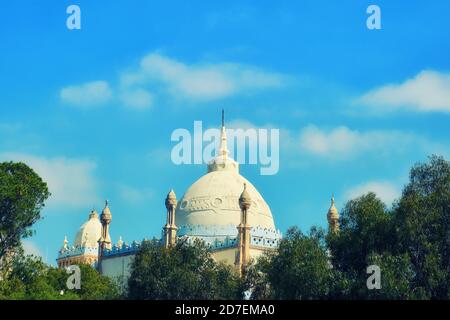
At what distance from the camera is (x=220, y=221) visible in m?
94.2

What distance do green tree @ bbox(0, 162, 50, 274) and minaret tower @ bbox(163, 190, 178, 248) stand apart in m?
15.7

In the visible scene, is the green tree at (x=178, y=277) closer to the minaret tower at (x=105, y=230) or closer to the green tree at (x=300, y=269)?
the green tree at (x=300, y=269)

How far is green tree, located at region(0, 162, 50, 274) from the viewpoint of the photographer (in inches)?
2904

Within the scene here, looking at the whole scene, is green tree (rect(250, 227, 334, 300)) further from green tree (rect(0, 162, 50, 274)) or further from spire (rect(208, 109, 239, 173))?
spire (rect(208, 109, 239, 173))

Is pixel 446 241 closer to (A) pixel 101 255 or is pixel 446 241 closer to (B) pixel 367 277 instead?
(B) pixel 367 277

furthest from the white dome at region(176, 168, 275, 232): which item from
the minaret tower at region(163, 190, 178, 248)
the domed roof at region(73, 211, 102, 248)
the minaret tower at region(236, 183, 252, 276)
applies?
the domed roof at region(73, 211, 102, 248)

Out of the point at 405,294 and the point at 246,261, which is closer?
the point at 405,294

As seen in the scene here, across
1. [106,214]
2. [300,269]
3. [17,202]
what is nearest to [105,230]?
[106,214]

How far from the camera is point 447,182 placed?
6512 centimetres

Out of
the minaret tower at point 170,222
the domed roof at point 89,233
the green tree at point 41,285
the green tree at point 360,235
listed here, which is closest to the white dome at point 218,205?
the minaret tower at point 170,222
